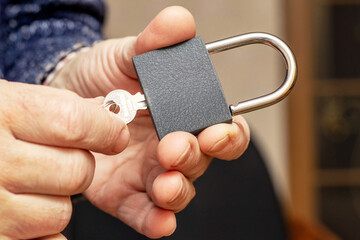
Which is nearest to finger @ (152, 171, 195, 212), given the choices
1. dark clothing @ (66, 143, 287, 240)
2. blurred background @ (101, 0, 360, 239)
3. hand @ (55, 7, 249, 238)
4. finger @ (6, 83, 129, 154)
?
hand @ (55, 7, 249, 238)

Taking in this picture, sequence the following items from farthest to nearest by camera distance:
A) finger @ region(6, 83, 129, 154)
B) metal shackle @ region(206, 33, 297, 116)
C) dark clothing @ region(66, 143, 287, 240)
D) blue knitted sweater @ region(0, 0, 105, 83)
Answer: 1. dark clothing @ region(66, 143, 287, 240)
2. blue knitted sweater @ region(0, 0, 105, 83)
3. metal shackle @ region(206, 33, 297, 116)
4. finger @ region(6, 83, 129, 154)

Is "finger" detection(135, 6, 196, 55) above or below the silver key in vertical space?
above

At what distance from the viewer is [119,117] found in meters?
0.41

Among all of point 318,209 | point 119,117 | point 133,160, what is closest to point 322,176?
point 318,209

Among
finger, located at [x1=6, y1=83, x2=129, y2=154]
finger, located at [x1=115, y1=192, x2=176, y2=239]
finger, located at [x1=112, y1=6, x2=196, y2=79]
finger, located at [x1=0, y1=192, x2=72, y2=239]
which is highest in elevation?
finger, located at [x1=112, y1=6, x2=196, y2=79]

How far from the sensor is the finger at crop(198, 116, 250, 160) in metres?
0.44

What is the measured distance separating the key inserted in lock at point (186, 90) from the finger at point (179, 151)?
0.02 meters

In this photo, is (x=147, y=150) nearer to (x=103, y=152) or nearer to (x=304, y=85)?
(x=103, y=152)

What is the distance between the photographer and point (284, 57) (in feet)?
1.51

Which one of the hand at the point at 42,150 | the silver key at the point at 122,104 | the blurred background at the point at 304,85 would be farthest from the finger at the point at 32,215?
the blurred background at the point at 304,85

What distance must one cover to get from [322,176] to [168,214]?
1.25 metres

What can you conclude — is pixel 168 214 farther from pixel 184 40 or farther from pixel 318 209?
pixel 318 209

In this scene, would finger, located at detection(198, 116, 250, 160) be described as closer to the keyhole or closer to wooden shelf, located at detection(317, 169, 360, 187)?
the keyhole

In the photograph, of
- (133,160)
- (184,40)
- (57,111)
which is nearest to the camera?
(57,111)
